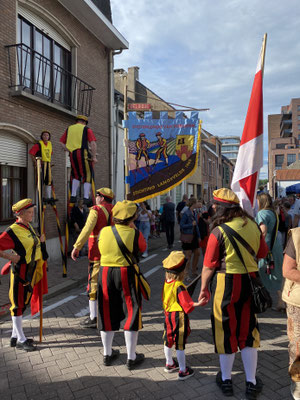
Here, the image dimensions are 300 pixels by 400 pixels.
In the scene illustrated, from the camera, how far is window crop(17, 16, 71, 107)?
844cm

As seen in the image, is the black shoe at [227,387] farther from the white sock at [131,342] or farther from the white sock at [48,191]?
the white sock at [48,191]

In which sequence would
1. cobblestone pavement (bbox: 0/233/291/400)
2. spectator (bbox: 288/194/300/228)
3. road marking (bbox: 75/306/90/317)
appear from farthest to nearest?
spectator (bbox: 288/194/300/228), road marking (bbox: 75/306/90/317), cobblestone pavement (bbox: 0/233/291/400)

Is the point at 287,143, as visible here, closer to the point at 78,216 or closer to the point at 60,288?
the point at 78,216

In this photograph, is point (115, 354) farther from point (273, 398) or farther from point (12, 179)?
point (12, 179)

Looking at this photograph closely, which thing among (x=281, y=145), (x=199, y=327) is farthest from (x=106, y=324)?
(x=281, y=145)

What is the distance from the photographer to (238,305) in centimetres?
295

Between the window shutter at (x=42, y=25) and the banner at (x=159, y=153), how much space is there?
4.32 m

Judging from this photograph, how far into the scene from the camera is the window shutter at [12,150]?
790 cm

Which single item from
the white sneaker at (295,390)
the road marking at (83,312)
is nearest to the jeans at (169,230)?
the road marking at (83,312)

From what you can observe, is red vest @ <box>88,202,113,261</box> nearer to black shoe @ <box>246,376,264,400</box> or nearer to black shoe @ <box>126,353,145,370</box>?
black shoe @ <box>126,353,145,370</box>

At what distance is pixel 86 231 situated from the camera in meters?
4.38

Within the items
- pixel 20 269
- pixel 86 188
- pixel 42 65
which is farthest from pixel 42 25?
pixel 20 269

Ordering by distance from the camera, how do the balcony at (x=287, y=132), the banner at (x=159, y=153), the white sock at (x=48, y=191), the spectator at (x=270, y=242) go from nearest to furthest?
the spectator at (x=270, y=242) → the banner at (x=159, y=153) → the white sock at (x=48, y=191) → the balcony at (x=287, y=132)

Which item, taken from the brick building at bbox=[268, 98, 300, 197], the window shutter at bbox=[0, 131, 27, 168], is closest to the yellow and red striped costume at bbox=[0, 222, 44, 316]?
the window shutter at bbox=[0, 131, 27, 168]
